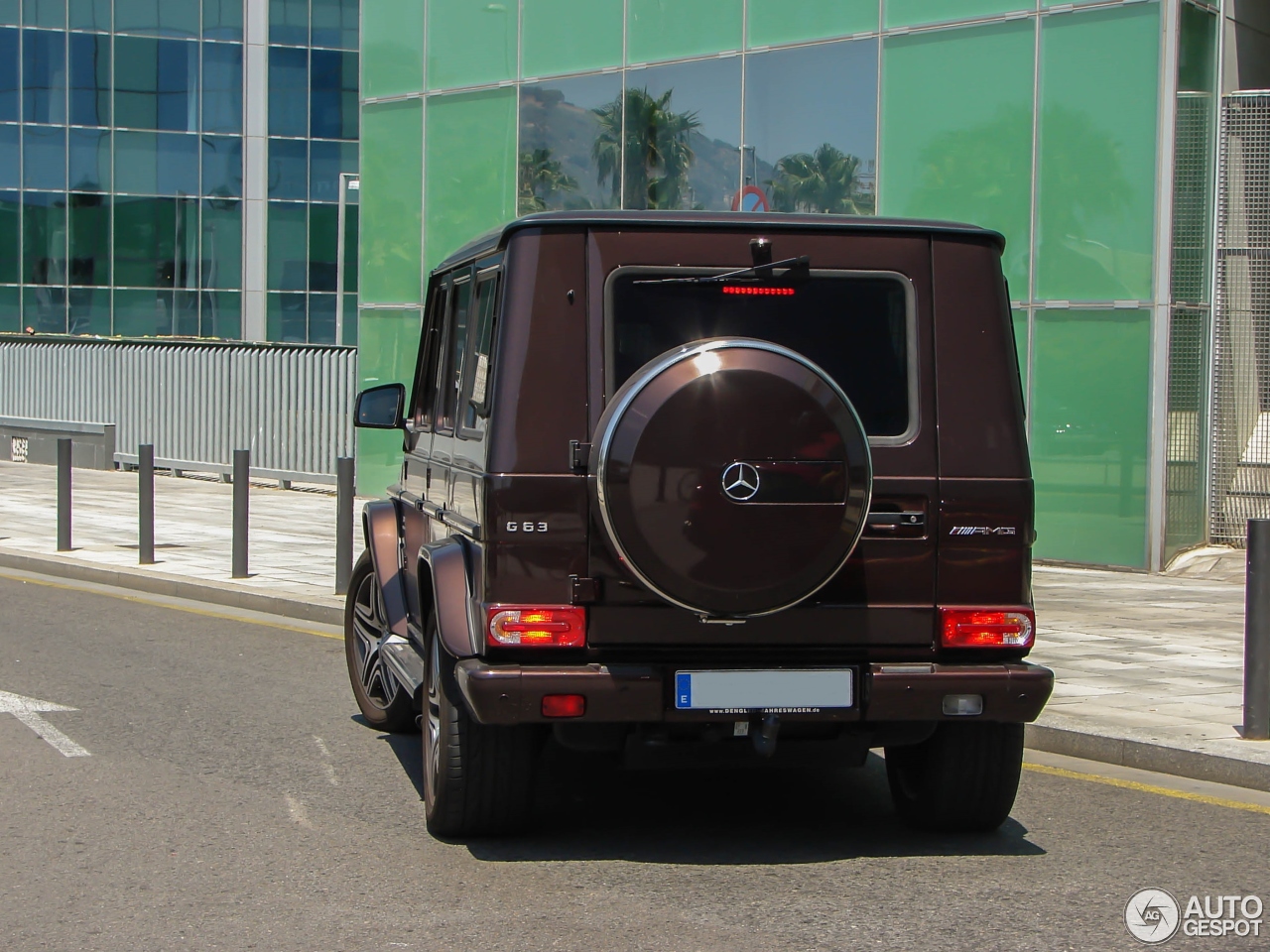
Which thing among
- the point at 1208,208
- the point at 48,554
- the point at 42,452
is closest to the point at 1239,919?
the point at 1208,208

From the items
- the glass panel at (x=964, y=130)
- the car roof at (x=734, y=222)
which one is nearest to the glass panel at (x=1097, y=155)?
the glass panel at (x=964, y=130)

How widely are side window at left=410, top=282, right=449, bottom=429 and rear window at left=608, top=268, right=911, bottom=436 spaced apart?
1658 millimetres

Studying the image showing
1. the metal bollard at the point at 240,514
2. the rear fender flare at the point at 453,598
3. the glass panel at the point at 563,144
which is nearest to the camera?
the rear fender flare at the point at 453,598

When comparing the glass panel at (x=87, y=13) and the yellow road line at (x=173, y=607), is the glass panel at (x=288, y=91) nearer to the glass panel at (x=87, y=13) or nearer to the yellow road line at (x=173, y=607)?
the glass panel at (x=87, y=13)

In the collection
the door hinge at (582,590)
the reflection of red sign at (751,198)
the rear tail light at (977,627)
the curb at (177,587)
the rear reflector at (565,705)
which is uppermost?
the reflection of red sign at (751,198)

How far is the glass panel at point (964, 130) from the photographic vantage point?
14.7 metres

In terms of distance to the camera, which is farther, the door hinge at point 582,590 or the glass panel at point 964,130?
the glass panel at point 964,130

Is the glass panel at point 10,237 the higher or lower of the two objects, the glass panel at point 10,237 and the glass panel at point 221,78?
the lower

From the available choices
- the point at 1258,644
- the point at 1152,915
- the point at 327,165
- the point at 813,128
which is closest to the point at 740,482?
the point at 1152,915

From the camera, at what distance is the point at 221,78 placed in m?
43.1

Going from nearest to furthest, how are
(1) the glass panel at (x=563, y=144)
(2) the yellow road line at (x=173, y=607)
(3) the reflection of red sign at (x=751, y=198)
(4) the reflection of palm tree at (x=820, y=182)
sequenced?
(2) the yellow road line at (x=173, y=607) → (4) the reflection of palm tree at (x=820, y=182) → (3) the reflection of red sign at (x=751, y=198) → (1) the glass panel at (x=563, y=144)

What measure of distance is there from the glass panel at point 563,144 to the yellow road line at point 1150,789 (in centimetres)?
1220

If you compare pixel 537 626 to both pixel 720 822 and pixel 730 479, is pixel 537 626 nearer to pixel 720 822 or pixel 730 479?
pixel 730 479

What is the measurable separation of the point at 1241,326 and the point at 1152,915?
10271mm
